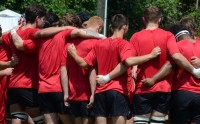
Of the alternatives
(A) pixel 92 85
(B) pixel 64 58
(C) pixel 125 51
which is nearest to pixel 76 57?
(B) pixel 64 58

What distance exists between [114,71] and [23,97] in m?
1.59

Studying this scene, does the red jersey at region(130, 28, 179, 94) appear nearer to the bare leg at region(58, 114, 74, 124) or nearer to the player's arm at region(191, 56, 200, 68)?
the player's arm at region(191, 56, 200, 68)

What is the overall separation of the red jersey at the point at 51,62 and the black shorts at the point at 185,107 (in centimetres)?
156

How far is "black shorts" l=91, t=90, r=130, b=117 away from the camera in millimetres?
6848

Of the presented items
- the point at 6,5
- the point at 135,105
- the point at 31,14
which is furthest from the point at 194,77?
the point at 6,5

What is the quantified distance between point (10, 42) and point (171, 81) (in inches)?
94.2

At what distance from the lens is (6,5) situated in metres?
20.2

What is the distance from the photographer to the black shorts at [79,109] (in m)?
7.12

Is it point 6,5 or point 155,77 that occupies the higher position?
point 155,77

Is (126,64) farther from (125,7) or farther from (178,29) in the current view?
(125,7)

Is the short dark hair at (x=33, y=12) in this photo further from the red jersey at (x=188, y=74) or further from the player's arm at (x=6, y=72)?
the red jersey at (x=188, y=74)

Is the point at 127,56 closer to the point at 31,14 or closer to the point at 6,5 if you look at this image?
the point at 31,14

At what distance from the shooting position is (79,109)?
7172mm

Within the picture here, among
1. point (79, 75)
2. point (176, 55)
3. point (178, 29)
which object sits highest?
point (178, 29)
